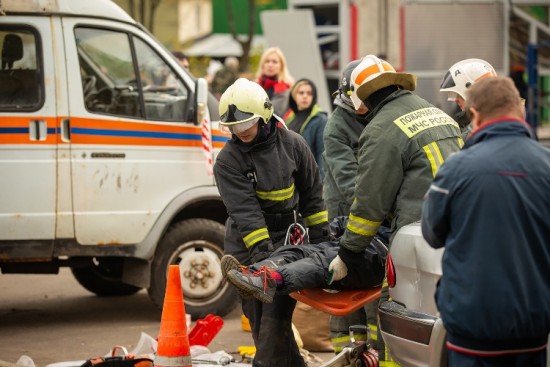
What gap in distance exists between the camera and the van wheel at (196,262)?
1020 cm

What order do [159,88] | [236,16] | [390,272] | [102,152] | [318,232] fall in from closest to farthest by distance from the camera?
[390,272], [318,232], [102,152], [159,88], [236,16]

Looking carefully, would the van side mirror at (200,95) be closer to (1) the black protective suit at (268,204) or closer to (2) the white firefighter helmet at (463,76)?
(1) the black protective suit at (268,204)

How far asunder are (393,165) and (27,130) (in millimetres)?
3978

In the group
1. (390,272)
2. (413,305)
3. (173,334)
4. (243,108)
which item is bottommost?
(173,334)

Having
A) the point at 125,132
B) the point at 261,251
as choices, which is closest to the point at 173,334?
the point at 261,251

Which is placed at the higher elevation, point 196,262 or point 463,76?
point 463,76

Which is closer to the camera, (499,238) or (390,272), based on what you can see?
(499,238)

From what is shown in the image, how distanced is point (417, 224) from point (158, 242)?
4.33 metres

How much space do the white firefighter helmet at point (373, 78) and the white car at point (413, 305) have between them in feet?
2.91

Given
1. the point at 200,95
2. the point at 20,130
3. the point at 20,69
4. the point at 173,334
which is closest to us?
the point at 173,334

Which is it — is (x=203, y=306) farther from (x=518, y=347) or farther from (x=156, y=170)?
(x=518, y=347)

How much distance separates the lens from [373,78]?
6.68m

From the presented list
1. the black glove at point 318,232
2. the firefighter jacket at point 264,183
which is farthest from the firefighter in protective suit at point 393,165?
the black glove at point 318,232

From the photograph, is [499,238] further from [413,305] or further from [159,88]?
[159,88]
